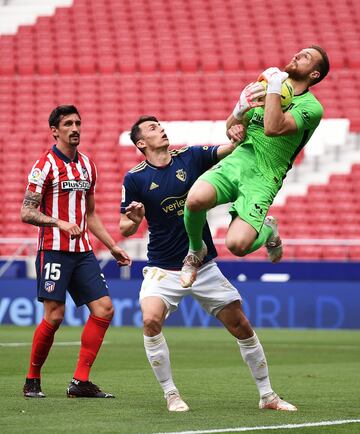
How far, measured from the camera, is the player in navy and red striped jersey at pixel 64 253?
27.0 ft

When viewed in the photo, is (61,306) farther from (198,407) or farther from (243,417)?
(243,417)

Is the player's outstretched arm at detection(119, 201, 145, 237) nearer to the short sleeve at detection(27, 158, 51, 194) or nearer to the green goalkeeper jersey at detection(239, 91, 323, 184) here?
the green goalkeeper jersey at detection(239, 91, 323, 184)

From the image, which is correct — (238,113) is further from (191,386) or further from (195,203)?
(191,386)

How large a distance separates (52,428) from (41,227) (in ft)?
8.07

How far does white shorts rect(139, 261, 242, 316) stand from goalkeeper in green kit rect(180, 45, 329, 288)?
0.53ft

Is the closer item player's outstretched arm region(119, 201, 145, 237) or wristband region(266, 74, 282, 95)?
wristband region(266, 74, 282, 95)

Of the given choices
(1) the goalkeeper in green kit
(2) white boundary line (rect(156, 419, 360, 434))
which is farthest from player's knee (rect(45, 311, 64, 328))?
(2) white boundary line (rect(156, 419, 360, 434))

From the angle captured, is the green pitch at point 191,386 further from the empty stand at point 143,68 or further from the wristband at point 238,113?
the empty stand at point 143,68

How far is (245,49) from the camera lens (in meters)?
26.6

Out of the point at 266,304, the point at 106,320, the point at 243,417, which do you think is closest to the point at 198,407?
the point at 243,417

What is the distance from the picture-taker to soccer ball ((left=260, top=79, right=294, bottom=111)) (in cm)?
707

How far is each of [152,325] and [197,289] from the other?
413 mm

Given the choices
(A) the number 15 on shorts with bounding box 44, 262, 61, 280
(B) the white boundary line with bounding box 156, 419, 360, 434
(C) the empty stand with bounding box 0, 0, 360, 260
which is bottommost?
(B) the white boundary line with bounding box 156, 419, 360, 434

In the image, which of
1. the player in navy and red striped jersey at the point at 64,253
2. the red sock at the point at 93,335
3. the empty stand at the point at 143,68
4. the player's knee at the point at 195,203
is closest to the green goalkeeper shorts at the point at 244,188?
the player's knee at the point at 195,203
